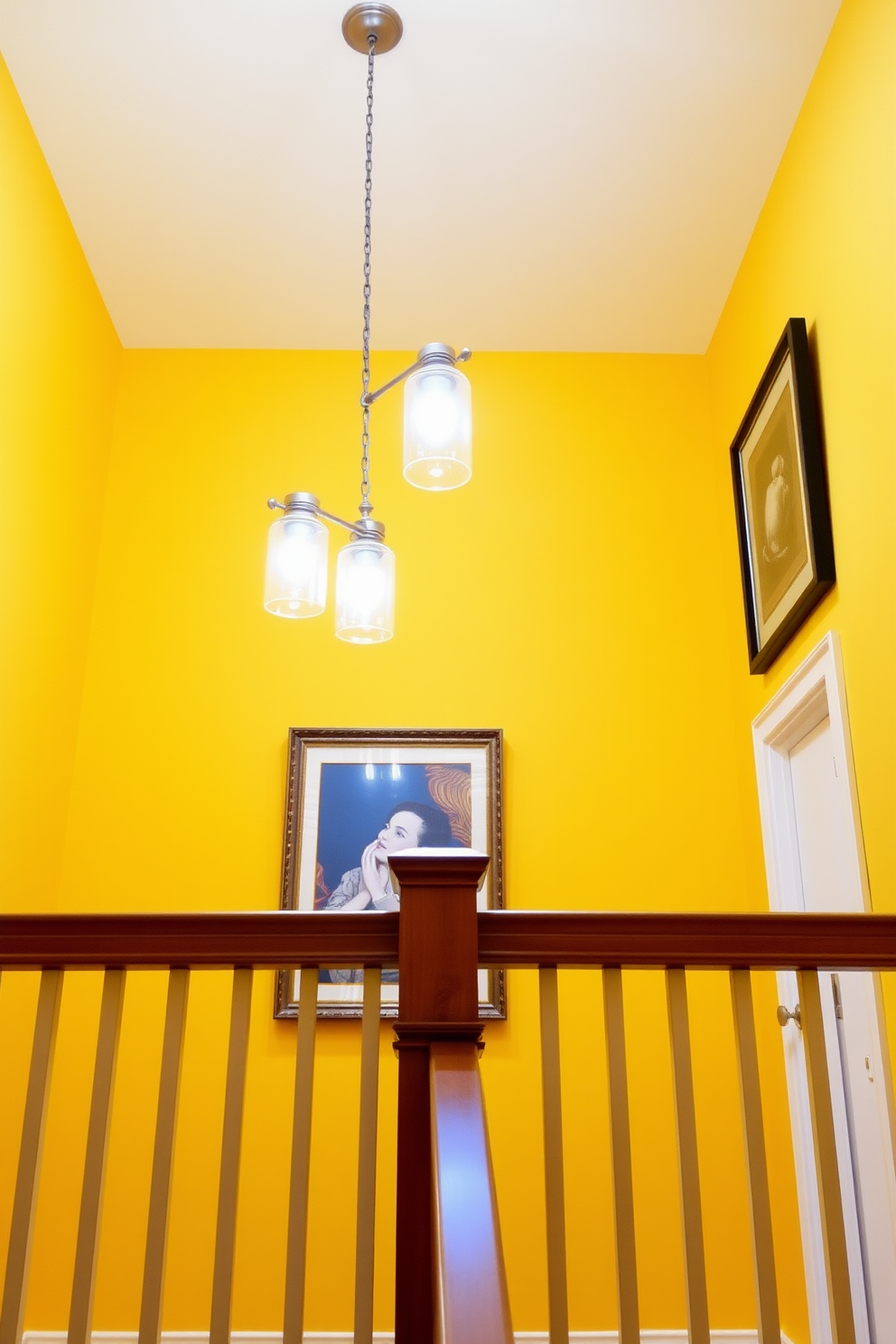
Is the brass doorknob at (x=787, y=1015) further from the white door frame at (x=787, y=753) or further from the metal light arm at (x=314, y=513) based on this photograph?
the metal light arm at (x=314, y=513)

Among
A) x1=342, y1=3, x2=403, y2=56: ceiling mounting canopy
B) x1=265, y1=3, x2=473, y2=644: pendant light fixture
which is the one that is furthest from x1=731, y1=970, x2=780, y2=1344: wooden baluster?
x1=342, y1=3, x2=403, y2=56: ceiling mounting canopy

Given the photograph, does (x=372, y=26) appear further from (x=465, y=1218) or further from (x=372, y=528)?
(x=465, y=1218)

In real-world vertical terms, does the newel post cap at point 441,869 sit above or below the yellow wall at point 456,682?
below

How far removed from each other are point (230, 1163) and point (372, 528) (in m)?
1.44

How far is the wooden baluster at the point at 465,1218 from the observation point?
83 centimetres

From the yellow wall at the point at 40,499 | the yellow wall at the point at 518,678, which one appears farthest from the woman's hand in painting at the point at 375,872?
the yellow wall at the point at 40,499

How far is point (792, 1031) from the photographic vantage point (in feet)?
10.1

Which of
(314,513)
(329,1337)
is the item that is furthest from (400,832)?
(329,1337)

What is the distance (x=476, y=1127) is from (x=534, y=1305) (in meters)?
2.43

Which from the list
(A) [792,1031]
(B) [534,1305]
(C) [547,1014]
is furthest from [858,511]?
(B) [534,1305]

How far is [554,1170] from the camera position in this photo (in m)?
1.42

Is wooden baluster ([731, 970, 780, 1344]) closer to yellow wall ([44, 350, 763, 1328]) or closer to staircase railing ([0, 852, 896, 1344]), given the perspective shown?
staircase railing ([0, 852, 896, 1344])

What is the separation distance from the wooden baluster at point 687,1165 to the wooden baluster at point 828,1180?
0.50 ft

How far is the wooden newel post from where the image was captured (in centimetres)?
142
